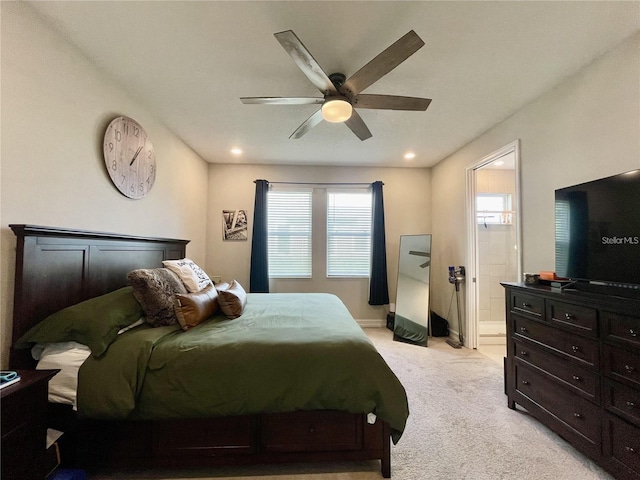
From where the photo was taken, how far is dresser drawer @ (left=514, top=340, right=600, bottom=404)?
157cm

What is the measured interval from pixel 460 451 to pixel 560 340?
38.4 inches

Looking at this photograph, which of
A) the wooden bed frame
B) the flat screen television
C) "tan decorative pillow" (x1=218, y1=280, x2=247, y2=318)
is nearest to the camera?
the wooden bed frame

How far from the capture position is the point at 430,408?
7.18ft

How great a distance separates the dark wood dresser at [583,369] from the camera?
4.58 feet

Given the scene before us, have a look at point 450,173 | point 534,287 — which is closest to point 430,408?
point 534,287

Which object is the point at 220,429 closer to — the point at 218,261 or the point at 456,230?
the point at 218,261

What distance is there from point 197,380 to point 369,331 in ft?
10.6

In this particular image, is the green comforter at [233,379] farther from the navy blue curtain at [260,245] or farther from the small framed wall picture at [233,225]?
the small framed wall picture at [233,225]

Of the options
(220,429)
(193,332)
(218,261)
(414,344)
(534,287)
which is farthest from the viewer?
(218,261)

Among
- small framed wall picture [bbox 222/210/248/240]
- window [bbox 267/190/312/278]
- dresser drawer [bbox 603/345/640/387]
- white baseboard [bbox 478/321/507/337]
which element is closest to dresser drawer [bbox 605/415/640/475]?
dresser drawer [bbox 603/345/640/387]

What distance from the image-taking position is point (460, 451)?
1.72 m

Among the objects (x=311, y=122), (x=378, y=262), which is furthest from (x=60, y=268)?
(x=378, y=262)

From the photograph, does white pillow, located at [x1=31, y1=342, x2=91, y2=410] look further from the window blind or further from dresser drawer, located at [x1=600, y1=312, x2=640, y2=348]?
the window blind

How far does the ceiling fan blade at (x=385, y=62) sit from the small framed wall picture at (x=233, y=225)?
9.73 ft
